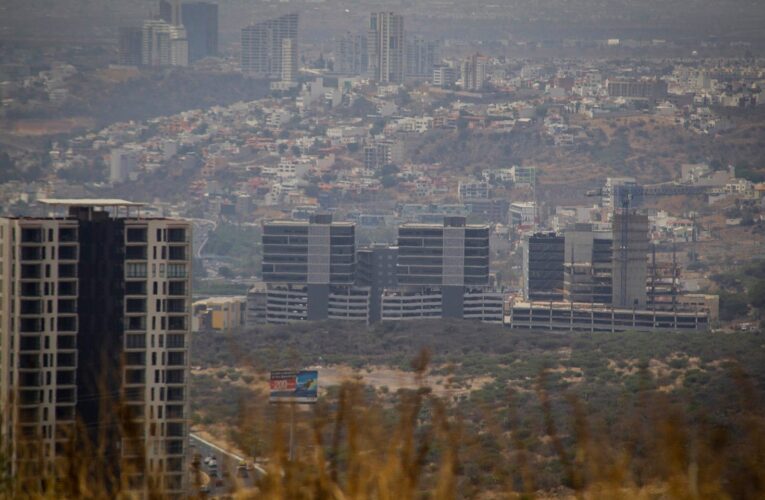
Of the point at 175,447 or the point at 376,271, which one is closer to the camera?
the point at 175,447

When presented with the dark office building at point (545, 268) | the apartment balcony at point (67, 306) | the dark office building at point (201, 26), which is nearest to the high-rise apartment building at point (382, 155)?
the dark office building at point (201, 26)

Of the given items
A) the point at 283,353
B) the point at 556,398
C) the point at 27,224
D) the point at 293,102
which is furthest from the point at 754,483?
the point at 293,102

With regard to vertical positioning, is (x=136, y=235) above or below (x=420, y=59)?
below

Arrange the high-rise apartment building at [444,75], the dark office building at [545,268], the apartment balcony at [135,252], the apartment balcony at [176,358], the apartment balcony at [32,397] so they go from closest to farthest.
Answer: the apartment balcony at [32,397], the apartment balcony at [176,358], the apartment balcony at [135,252], the dark office building at [545,268], the high-rise apartment building at [444,75]

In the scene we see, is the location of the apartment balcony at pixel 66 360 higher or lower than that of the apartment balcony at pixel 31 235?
lower

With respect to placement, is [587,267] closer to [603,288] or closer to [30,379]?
[603,288]

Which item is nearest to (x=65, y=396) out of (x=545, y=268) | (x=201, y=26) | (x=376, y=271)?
(x=376, y=271)

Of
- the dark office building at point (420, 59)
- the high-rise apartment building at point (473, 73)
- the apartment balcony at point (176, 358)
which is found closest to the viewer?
the apartment balcony at point (176, 358)

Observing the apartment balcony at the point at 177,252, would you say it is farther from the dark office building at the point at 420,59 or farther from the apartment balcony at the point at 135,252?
the dark office building at the point at 420,59
